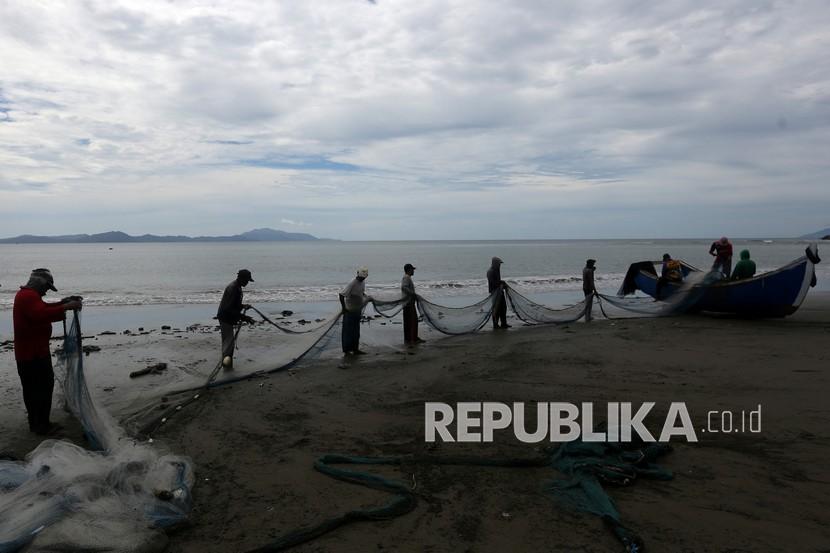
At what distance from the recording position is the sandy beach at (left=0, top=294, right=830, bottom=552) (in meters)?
3.63

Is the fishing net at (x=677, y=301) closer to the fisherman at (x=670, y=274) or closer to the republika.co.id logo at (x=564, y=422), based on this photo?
the fisherman at (x=670, y=274)

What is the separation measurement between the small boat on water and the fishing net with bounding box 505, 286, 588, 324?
2641 mm

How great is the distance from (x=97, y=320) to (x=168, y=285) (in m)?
15.3

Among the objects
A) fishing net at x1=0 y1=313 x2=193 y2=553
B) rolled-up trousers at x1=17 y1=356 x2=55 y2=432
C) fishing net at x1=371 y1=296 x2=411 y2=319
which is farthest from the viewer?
fishing net at x1=371 y1=296 x2=411 y2=319

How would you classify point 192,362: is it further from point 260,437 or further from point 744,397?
point 744,397

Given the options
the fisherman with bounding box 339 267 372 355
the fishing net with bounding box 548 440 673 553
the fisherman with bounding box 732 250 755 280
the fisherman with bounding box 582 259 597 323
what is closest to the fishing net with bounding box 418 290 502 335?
the fisherman with bounding box 339 267 372 355

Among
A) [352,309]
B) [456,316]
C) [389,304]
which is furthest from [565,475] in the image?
[456,316]

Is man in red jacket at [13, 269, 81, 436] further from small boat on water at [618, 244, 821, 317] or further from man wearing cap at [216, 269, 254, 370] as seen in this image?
small boat on water at [618, 244, 821, 317]

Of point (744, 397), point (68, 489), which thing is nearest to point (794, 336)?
point (744, 397)

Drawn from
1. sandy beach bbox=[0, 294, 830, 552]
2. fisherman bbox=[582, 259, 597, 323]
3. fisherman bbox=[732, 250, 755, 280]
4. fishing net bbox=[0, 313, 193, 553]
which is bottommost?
sandy beach bbox=[0, 294, 830, 552]

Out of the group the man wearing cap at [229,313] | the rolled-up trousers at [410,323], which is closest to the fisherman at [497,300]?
the rolled-up trousers at [410,323]

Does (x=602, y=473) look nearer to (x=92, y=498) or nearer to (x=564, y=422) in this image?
(x=564, y=422)

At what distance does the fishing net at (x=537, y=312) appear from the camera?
13.1m

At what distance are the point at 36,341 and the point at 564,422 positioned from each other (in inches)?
219
